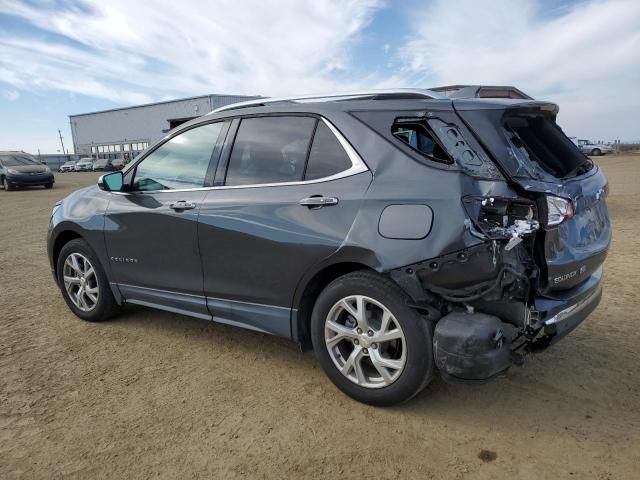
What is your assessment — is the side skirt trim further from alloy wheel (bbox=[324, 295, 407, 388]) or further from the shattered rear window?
the shattered rear window

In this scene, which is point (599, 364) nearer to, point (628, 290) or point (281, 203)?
point (628, 290)

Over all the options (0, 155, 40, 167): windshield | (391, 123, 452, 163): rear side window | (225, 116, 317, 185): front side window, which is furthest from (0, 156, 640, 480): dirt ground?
(0, 155, 40, 167): windshield

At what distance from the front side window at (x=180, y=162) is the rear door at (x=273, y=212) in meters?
0.21

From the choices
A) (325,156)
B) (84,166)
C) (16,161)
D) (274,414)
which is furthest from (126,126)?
(274,414)

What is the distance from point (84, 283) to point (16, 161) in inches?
817

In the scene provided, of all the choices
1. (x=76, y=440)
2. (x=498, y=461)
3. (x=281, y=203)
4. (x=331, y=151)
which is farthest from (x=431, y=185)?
(x=76, y=440)

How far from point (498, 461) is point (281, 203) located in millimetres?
1865

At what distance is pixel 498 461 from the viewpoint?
2426mm

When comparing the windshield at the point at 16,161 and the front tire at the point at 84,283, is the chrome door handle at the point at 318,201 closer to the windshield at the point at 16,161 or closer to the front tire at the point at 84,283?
the front tire at the point at 84,283

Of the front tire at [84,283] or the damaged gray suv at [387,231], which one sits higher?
the damaged gray suv at [387,231]

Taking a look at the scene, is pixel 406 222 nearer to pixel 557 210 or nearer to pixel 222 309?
pixel 557 210

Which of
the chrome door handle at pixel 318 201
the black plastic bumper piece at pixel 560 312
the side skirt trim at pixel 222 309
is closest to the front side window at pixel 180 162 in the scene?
the side skirt trim at pixel 222 309

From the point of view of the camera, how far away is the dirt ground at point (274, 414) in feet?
8.04

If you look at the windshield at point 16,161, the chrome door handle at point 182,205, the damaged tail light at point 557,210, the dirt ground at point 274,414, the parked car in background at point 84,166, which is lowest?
the parked car in background at point 84,166
